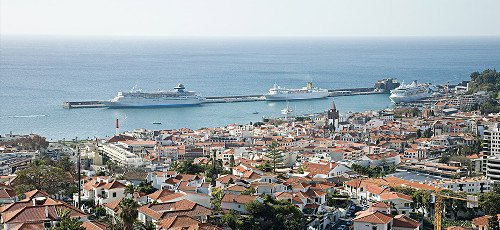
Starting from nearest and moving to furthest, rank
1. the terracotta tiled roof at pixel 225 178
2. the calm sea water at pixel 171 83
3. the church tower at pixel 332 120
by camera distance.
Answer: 1. the terracotta tiled roof at pixel 225 178
2. the church tower at pixel 332 120
3. the calm sea water at pixel 171 83

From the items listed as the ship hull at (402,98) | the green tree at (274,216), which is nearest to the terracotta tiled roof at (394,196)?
the green tree at (274,216)

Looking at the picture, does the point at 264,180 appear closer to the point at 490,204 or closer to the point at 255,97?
the point at 490,204

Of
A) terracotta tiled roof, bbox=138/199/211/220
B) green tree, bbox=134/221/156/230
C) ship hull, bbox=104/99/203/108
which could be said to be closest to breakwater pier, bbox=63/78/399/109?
ship hull, bbox=104/99/203/108

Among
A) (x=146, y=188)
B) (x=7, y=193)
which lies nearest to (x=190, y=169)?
(x=146, y=188)

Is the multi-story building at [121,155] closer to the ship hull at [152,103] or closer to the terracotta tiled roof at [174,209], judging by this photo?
the terracotta tiled roof at [174,209]

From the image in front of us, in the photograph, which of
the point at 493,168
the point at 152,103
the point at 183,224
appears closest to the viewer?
the point at 183,224

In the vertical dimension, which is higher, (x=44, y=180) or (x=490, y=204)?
(x=44, y=180)

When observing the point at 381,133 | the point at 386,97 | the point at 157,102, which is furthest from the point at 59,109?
the point at 386,97
